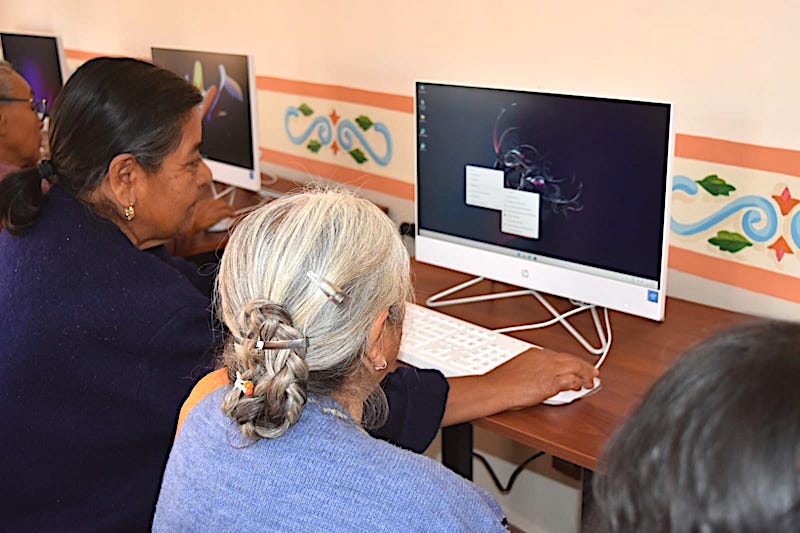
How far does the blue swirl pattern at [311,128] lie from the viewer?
286cm

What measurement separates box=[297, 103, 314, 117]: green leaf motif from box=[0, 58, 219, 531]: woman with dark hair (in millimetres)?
1232

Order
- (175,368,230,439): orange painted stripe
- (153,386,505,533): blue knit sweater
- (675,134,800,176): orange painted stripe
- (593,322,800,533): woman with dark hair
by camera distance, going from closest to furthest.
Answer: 1. (593,322,800,533): woman with dark hair
2. (153,386,505,533): blue knit sweater
3. (175,368,230,439): orange painted stripe
4. (675,134,800,176): orange painted stripe

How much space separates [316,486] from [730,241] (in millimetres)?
1206

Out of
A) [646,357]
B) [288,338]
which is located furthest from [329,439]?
[646,357]

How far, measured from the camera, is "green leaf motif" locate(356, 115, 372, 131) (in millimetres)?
2692

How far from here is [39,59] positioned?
381 cm

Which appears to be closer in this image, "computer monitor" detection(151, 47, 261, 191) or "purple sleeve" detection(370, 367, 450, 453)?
"purple sleeve" detection(370, 367, 450, 453)

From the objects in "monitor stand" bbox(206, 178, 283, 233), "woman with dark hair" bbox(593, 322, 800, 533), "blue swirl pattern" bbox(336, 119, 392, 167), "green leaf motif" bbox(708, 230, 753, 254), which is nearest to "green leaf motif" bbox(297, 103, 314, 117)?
"blue swirl pattern" bbox(336, 119, 392, 167)

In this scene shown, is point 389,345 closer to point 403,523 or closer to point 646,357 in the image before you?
point 403,523

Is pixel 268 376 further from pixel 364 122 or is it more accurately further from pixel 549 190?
pixel 364 122

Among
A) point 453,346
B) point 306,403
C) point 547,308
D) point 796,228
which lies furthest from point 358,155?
point 306,403

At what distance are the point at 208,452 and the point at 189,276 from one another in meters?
0.96

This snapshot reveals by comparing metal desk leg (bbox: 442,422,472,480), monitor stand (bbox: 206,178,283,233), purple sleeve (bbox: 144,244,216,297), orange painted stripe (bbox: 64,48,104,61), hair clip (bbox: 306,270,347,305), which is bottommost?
metal desk leg (bbox: 442,422,472,480)

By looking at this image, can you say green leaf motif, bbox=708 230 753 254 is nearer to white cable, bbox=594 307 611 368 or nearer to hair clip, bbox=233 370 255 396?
white cable, bbox=594 307 611 368
